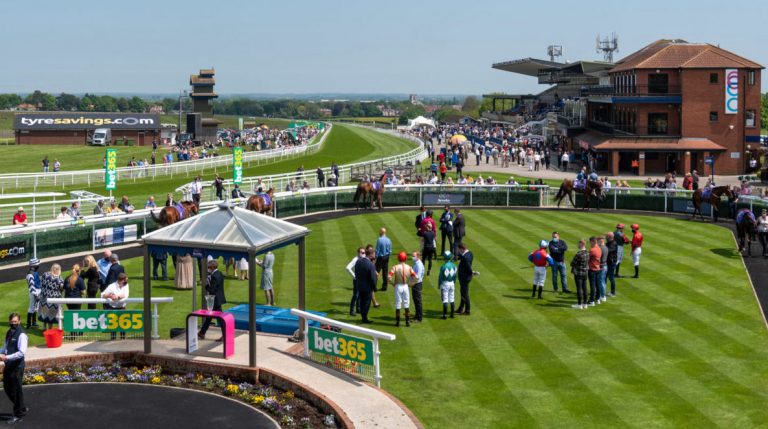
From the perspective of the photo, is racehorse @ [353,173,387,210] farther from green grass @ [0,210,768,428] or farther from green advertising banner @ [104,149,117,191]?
green grass @ [0,210,768,428]

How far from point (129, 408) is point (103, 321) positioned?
349 centimetres

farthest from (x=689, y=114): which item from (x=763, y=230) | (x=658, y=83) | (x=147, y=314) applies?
(x=147, y=314)

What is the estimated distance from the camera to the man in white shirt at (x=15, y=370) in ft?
40.2

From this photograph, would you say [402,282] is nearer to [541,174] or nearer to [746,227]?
[746,227]

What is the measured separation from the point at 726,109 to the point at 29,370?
51.5m

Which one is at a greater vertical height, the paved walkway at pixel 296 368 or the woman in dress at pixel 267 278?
the woman in dress at pixel 267 278

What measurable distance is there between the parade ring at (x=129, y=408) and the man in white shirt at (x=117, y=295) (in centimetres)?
250

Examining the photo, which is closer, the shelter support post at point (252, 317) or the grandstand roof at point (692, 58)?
the shelter support post at point (252, 317)

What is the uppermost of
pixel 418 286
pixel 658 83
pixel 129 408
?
pixel 658 83

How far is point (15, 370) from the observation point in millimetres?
12281

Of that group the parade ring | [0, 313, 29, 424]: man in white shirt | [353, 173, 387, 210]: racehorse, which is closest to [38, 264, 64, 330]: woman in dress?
the parade ring

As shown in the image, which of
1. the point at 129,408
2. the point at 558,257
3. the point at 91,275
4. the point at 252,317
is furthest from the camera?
the point at 558,257

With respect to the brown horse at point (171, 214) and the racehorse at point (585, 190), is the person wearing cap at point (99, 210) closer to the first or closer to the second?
the brown horse at point (171, 214)

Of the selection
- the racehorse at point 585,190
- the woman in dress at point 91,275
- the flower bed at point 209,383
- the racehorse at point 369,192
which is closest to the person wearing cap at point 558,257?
the flower bed at point 209,383
